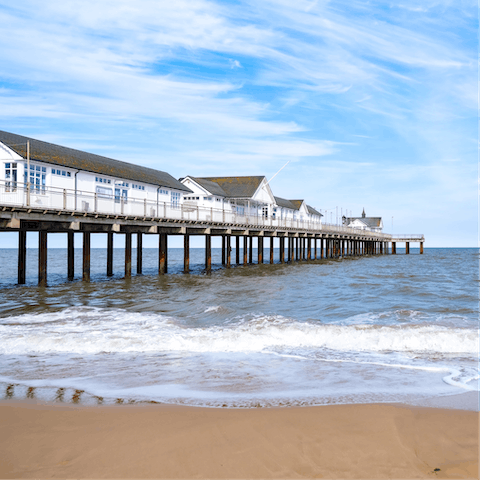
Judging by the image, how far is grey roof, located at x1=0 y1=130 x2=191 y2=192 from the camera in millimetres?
20734

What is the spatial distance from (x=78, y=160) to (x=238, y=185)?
69.7 feet

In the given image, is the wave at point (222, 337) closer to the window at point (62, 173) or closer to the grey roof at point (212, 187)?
the window at point (62, 173)

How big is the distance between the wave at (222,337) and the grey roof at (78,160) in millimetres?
11366

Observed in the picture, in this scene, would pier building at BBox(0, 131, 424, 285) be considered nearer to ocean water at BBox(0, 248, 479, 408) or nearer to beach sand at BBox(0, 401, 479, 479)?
ocean water at BBox(0, 248, 479, 408)

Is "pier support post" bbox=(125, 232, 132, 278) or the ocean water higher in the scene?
"pier support post" bbox=(125, 232, 132, 278)

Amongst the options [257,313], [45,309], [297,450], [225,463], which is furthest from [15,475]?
[45,309]

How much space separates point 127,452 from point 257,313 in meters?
9.44

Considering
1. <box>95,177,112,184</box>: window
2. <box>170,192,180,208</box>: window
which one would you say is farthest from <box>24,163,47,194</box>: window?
<box>170,192,180,208</box>: window

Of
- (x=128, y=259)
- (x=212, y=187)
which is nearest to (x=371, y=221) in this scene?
(x=212, y=187)

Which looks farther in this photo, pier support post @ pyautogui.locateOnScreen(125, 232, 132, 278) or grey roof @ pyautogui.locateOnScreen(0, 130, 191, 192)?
pier support post @ pyautogui.locateOnScreen(125, 232, 132, 278)

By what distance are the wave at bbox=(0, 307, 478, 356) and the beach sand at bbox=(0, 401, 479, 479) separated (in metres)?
3.76

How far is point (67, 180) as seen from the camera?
22.1 meters

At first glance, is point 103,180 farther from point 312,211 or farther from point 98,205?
point 312,211

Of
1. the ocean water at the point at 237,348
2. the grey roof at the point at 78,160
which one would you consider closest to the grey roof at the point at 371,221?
the grey roof at the point at 78,160
